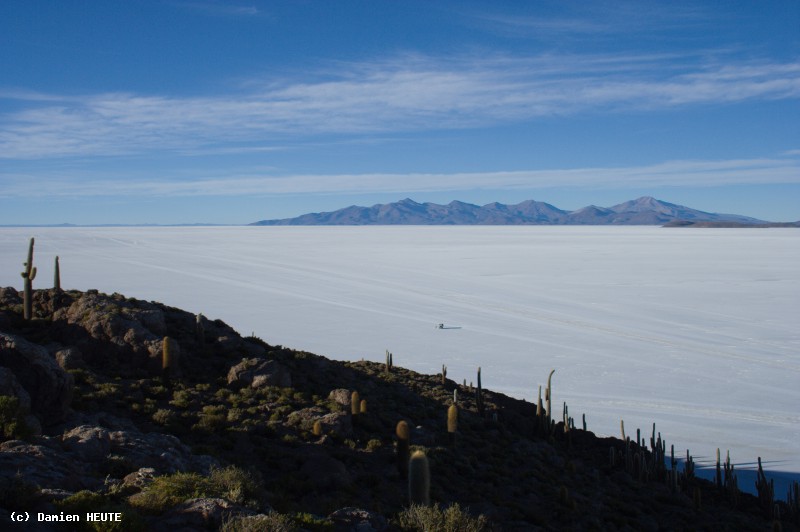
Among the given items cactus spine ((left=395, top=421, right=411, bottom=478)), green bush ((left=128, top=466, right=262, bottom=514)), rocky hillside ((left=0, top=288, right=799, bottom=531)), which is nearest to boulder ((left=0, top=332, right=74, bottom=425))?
rocky hillside ((left=0, top=288, right=799, bottom=531))

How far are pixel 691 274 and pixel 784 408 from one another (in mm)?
36204

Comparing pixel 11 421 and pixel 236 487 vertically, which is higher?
pixel 11 421

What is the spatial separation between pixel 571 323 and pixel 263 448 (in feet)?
81.9

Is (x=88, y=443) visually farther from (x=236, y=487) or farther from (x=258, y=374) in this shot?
(x=258, y=374)

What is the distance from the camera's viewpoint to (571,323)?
1286 inches

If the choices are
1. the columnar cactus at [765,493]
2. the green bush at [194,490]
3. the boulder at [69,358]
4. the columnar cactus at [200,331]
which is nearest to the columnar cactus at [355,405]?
the columnar cactus at [200,331]

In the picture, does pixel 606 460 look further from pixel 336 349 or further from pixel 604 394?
pixel 336 349

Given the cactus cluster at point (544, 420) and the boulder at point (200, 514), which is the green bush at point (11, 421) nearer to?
the boulder at point (200, 514)

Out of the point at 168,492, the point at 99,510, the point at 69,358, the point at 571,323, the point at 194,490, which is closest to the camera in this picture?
the point at 99,510

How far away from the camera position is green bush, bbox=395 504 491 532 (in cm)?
742

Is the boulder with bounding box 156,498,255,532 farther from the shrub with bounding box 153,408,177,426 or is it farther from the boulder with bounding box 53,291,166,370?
the boulder with bounding box 53,291,166,370

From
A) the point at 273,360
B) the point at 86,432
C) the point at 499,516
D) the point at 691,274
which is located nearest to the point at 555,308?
the point at 691,274

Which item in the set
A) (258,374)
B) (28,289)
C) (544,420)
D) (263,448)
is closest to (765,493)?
(544,420)

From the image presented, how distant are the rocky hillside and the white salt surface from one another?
370 centimetres
